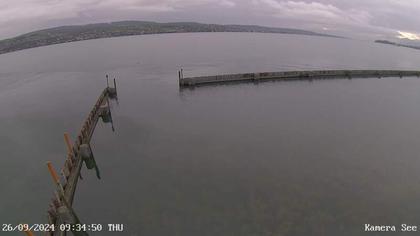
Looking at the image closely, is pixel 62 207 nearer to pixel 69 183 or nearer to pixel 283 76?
pixel 69 183

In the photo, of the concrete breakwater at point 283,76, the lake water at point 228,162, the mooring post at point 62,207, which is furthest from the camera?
the concrete breakwater at point 283,76

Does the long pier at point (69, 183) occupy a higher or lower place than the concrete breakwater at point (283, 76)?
lower

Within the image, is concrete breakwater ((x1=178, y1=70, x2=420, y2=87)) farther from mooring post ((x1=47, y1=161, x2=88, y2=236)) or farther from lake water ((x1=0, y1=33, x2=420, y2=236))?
mooring post ((x1=47, y1=161, x2=88, y2=236))

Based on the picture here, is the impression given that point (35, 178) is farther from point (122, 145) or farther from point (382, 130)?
point (382, 130)

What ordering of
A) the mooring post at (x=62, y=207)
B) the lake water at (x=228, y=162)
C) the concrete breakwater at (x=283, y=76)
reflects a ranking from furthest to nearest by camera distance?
the concrete breakwater at (x=283, y=76)
the lake water at (x=228, y=162)
the mooring post at (x=62, y=207)

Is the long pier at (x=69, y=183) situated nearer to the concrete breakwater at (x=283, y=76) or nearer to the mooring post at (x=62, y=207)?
the mooring post at (x=62, y=207)

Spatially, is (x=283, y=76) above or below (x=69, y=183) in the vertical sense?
above

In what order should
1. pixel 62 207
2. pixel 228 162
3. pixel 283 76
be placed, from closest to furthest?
1. pixel 62 207
2. pixel 228 162
3. pixel 283 76

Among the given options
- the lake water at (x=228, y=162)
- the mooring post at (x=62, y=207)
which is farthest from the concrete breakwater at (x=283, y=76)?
the mooring post at (x=62, y=207)

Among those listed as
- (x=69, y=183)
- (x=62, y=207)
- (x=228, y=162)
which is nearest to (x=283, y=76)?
(x=228, y=162)

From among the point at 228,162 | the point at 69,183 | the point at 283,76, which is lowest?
the point at 228,162

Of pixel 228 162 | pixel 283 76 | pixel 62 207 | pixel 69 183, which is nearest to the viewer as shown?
pixel 62 207
